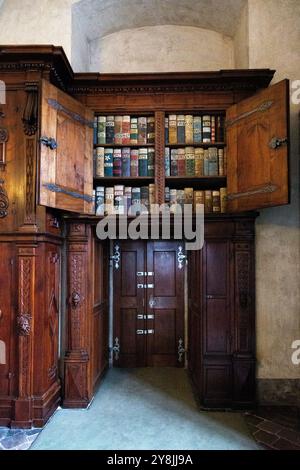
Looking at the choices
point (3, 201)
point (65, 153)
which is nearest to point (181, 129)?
point (65, 153)

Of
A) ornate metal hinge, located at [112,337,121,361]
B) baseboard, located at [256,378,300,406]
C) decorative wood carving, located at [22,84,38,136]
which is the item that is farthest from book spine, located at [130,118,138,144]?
baseboard, located at [256,378,300,406]

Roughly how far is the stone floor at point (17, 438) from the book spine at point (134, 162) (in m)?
2.32

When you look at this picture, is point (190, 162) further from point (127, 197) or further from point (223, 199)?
point (127, 197)

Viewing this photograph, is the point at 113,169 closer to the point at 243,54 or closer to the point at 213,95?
the point at 213,95

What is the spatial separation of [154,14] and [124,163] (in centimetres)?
182

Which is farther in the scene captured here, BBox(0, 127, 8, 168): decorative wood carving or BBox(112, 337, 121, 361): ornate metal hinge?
BBox(112, 337, 121, 361): ornate metal hinge

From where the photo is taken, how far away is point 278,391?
2996 millimetres

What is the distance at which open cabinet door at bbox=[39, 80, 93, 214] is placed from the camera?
2543 mm

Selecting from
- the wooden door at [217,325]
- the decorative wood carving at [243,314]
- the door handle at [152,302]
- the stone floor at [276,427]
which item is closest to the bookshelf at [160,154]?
the wooden door at [217,325]

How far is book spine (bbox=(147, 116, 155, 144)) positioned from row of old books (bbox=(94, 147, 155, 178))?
0.09 meters

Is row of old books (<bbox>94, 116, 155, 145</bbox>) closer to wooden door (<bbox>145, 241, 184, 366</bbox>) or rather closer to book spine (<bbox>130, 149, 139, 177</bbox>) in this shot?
book spine (<bbox>130, 149, 139, 177</bbox>)

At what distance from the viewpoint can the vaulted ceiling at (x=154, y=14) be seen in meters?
3.31

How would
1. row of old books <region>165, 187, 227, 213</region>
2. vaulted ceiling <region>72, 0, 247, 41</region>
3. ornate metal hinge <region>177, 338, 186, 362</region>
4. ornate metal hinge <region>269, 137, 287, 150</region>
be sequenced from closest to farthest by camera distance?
ornate metal hinge <region>269, 137, 287, 150</region>
row of old books <region>165, 187, 227, 213</region>
vaulted ceiling <region>72, 0, 247, 41</region>
ornate metal hinge <region>177, 338, 186, 362</region>
